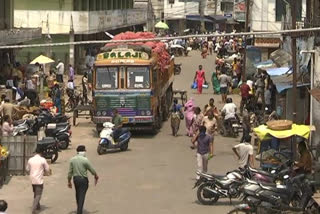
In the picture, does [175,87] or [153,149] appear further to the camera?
[175,87]

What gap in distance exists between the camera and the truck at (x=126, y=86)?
2434cm

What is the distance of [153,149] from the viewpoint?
2286cm

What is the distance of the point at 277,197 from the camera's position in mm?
13930

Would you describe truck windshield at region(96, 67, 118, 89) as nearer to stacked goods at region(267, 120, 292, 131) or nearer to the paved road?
the paved road

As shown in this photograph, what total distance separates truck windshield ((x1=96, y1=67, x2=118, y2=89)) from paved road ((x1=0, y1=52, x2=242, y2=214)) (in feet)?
5.83

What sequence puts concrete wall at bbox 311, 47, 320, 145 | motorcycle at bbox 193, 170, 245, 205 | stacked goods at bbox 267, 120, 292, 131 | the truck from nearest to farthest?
motorcycle at bbox 193, 170, 245, 205 < stacked goods at bbox 267, 120, 292, 131 < concrete wall at bbox 311, 47, 320, 145 < the truck

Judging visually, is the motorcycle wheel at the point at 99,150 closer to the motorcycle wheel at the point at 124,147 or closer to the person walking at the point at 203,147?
the motorcycle wheel at the point at 124,147

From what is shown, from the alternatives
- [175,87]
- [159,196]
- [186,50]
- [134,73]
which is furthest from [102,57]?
[186,50]

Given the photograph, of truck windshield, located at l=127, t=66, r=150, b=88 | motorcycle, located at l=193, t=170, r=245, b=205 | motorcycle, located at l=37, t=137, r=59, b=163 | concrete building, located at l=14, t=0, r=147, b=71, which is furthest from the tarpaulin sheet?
concrete building, located at l=14, t=0, r=147, b=71

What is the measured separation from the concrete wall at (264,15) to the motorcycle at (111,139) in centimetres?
1873

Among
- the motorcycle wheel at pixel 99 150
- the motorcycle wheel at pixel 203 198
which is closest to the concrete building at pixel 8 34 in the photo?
the motorcycle wheel at pixel 99 150

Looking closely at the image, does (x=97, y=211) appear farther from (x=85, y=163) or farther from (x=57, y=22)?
(x=57, y=22)

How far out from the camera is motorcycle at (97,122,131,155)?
71.6 feet

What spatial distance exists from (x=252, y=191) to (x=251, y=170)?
53.4 inches
